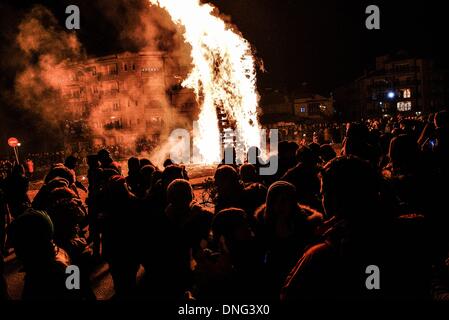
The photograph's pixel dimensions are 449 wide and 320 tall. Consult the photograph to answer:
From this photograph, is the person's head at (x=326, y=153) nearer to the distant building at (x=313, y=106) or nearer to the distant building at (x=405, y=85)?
the distant building at (x=313, y=106)

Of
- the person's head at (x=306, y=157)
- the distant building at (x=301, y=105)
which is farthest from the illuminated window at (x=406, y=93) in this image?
the person's head at (x=306, y=157)

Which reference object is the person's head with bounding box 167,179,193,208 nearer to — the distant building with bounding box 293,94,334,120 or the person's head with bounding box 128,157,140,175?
the person's head with bounding box 128,157,140,175

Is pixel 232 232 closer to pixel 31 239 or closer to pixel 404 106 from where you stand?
pixel 31 239

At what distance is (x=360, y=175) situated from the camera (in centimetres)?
209

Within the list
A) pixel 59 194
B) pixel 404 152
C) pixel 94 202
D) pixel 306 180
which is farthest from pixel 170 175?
pixel 404 152

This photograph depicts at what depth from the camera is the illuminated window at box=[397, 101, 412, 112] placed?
6756cm

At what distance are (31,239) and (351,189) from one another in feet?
8.34

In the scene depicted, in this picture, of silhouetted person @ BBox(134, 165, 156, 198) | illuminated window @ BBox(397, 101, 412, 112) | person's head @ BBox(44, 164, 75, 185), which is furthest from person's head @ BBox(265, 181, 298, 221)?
illuminated window @ BBox(397, 101, 412, 112)

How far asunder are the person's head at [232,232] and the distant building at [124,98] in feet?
166

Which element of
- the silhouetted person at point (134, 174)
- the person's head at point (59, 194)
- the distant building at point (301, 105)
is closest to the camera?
the person's head at point (59, 194)

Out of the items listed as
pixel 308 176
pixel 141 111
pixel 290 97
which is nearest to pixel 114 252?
pixel 308 176

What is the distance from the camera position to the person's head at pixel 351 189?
2016 mm

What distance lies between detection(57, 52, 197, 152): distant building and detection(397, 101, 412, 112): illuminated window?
1554 inches

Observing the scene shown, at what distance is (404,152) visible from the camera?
3939 millimetres
